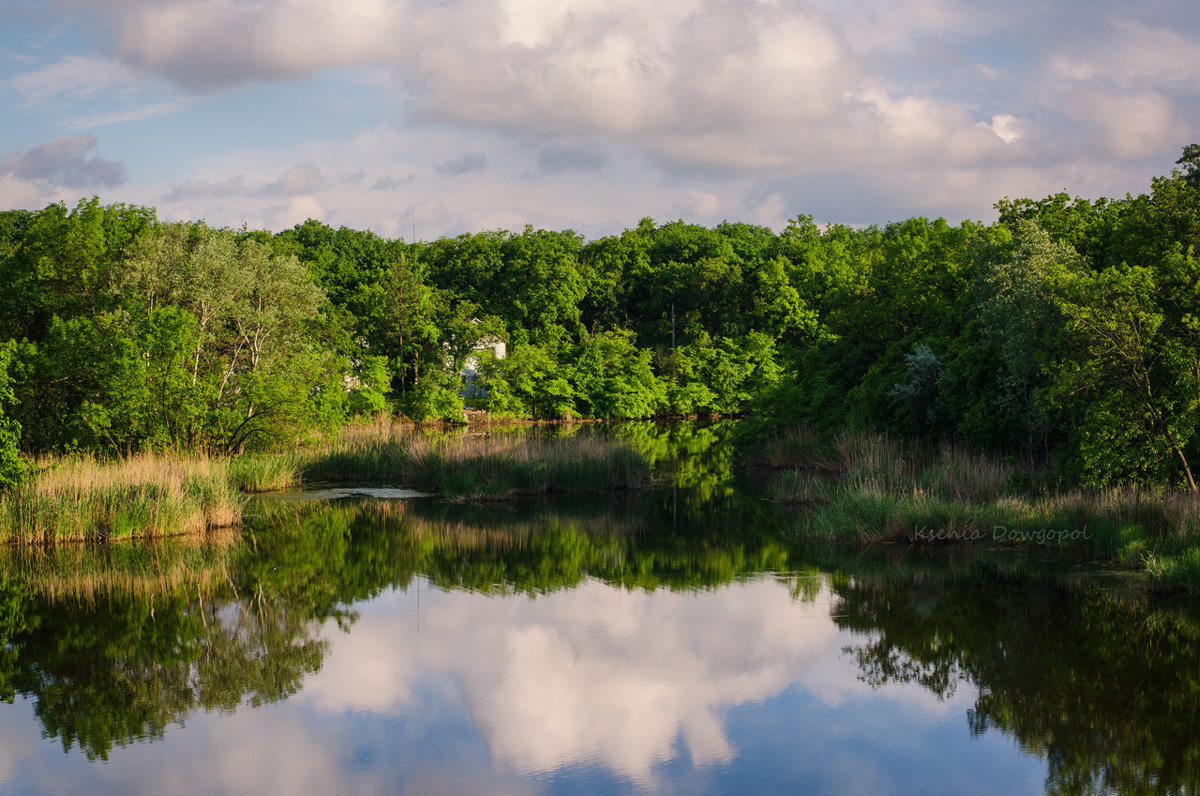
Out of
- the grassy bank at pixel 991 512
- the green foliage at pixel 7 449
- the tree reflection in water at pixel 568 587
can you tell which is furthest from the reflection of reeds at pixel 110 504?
the grassy bank at pixel 991 512

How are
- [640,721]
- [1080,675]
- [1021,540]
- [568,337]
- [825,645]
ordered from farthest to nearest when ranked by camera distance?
[568,337] → [1021,540] → [825,645] → [1080,675] → [640,721]

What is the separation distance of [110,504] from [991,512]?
15.3 m

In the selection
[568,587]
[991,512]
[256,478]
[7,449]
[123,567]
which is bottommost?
[568,587]

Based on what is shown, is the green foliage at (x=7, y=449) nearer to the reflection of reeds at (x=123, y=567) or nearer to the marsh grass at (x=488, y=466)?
the reflection of reeds at (x=123, y=567)

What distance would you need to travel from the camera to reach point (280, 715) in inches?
390

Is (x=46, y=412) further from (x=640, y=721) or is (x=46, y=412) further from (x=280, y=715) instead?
(x=640, y=721)

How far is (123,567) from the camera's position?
52.3ft

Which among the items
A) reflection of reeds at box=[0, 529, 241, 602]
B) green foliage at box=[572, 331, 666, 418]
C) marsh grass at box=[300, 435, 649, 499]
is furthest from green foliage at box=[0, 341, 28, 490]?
green foliage at box=[572, 331, 666, 418]

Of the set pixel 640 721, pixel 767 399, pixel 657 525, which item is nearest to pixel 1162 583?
pixel 640 721

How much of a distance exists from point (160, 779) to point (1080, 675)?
8.86m

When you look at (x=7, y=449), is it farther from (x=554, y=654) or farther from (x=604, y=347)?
(x=604, y=347)

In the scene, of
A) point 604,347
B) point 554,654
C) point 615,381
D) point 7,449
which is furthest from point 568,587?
point 604,347

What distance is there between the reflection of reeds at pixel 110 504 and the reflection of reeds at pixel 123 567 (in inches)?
11.2

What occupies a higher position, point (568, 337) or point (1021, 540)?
point (568, 337)
